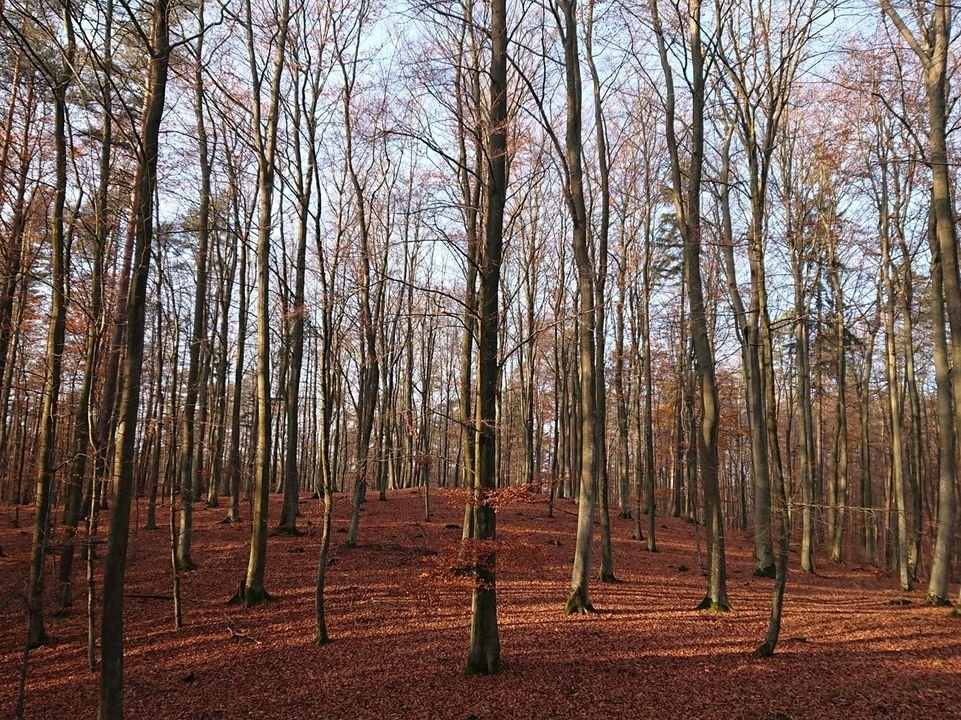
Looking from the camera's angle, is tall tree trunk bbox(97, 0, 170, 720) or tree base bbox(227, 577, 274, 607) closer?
tall tree trunk bbox(97, 0, 170, 720)

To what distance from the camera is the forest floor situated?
6.24m

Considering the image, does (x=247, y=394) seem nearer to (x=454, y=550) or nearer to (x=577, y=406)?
(x=577, y=406)

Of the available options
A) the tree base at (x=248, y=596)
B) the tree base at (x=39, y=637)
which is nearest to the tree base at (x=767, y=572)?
the tree base at (x=248, y=596)

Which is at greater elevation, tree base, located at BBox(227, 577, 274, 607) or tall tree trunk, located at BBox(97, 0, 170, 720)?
tall tree trunk, located at BBox(97, 0, 170, 720)

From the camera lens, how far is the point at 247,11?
10453mm

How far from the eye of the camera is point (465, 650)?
25.5 feet

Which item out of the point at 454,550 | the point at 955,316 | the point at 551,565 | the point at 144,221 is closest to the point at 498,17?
the point at 144,221

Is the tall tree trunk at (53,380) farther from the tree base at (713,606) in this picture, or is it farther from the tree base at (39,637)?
the tree base at (713,606)

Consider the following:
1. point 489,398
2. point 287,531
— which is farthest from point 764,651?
point 287,531

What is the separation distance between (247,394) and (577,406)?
2182 cm

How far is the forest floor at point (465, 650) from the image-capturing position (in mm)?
6242

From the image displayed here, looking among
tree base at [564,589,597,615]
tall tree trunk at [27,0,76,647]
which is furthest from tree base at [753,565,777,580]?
tall tree trunk at [27,0,76,647]

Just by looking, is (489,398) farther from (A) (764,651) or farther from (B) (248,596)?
(B) (248,596)

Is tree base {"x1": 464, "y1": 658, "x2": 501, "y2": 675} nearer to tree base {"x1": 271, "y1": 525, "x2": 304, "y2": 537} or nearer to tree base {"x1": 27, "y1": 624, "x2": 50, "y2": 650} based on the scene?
tree base {"x1": 27, "y1": 624, "x2": 50, "y2": 650}
